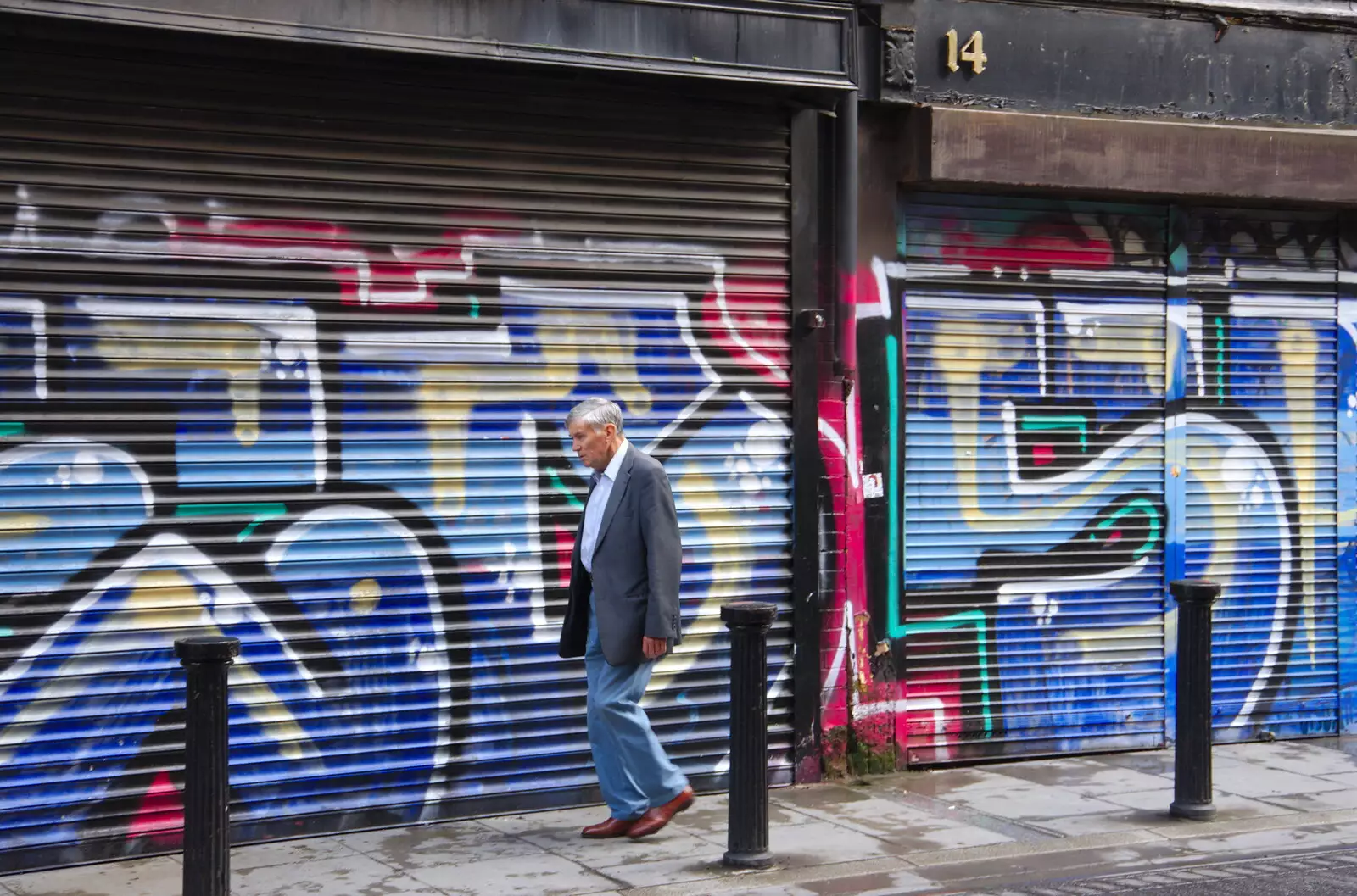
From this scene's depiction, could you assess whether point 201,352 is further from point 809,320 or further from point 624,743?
point 809,320

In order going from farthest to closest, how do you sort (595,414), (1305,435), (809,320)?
(1305,435)
(809,320)
(595,414)

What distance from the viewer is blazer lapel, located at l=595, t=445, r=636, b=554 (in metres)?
6.90

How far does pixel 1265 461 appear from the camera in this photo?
9.65 metres

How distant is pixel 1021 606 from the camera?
29.5 feet

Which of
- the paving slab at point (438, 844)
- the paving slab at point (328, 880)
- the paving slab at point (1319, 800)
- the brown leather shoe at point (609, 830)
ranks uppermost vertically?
the brown leather shoe at point (609, 830)

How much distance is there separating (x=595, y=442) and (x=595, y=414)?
125 mm

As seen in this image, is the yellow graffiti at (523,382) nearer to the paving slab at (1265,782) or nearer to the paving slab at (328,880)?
the paving slab at (328,880)

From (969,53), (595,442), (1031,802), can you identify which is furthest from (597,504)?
(969,53)

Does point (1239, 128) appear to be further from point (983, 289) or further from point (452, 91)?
point (452, 91)

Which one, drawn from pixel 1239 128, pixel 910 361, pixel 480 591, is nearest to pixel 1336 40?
pixel 1239 128

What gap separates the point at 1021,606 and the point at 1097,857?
237 cm

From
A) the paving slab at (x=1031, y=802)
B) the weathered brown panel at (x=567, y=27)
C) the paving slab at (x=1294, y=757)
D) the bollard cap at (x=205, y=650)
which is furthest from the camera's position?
the paving slab at (x=1294, y=757)

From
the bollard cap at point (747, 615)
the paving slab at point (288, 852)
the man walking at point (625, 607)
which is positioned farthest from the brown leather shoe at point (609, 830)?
the bollard cap at point (747, 615)

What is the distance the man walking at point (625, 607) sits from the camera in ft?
22.4
